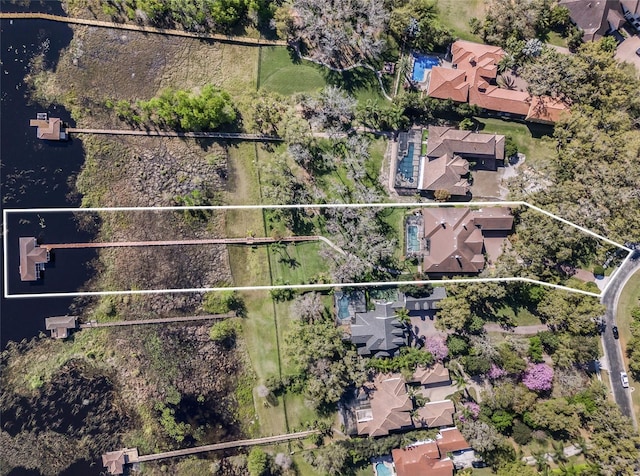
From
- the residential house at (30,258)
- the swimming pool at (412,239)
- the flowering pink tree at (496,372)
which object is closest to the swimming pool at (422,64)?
the swimming pool at (412,239)

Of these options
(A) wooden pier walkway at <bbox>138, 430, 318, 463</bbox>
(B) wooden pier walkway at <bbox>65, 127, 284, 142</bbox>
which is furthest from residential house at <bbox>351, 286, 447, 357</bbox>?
(B) wooden pier walkway at <bbox>65, 127, 284, 142</bbox>

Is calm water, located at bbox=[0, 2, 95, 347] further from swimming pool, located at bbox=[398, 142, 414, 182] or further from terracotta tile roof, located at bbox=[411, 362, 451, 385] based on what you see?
terracotta tile roof, located at bbox=[411, 362, 451, 385]

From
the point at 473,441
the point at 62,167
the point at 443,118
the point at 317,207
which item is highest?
the point at 443,118

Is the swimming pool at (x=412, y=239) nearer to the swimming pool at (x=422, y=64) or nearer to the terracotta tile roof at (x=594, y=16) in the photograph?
the swimming pool at (x=422, y=64)

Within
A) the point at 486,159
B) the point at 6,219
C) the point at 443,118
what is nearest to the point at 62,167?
the point at 6,219

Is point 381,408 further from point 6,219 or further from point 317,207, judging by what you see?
point 6,219

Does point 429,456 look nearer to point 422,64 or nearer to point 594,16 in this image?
point 422,64
